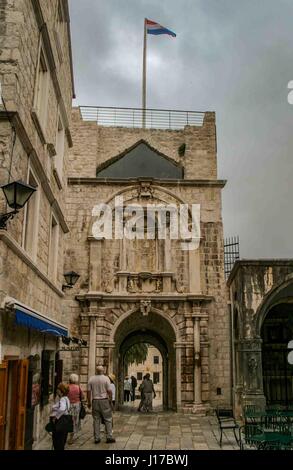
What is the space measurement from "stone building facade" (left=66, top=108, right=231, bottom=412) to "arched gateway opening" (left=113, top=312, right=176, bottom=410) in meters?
0.05

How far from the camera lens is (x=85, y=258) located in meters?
17.0

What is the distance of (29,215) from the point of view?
8906 millimetres

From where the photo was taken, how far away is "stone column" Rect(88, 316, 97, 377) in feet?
52.0

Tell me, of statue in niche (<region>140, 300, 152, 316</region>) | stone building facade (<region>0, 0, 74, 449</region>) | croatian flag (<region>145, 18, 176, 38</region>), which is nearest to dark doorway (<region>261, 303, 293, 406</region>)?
statue in niche (<region>140, 300, 152, 316</region>)

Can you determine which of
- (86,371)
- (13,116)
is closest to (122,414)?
(86,371)

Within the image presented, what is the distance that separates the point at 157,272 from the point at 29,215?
28.2ft

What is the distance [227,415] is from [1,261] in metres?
8.52

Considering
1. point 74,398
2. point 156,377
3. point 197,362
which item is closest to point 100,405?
point 74,398

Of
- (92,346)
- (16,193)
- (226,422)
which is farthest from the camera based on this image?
(92,346)

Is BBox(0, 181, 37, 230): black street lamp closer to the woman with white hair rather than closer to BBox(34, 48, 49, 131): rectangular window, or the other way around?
BBox(34, 48, 49, 131): rectangular window

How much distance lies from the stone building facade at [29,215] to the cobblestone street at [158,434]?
1.32 m

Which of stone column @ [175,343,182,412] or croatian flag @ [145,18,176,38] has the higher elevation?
croatian flag @ [145,18,176,38]

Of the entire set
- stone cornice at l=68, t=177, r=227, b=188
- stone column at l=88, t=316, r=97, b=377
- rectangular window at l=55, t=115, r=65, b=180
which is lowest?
stone column at l=88, t=316, r=97, b=377

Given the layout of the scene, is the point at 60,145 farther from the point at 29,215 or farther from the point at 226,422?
the point at 226,422
